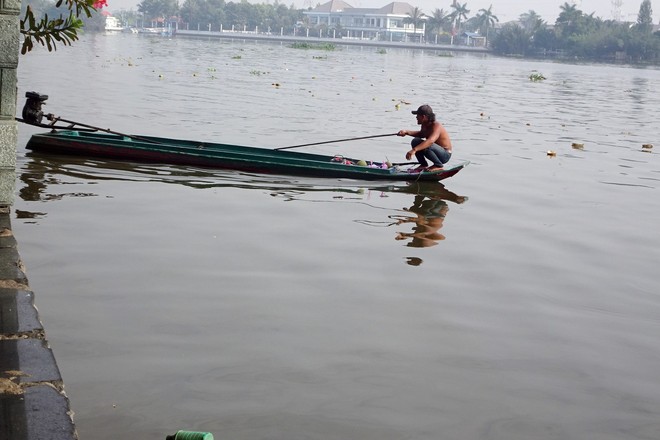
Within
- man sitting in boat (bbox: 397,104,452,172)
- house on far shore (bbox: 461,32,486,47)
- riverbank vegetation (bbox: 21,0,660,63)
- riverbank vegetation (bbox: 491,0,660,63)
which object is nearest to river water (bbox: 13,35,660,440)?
man sitting in boat (bbox: 397,104,452,172)

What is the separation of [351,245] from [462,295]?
5.91 ft

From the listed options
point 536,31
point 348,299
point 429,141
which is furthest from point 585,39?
point 348,299

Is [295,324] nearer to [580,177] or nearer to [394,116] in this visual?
[580,177]

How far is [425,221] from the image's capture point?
10.7 meters

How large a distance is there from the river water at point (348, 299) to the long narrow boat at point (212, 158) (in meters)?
0.14

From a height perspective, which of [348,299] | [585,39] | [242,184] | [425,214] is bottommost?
[348,299]

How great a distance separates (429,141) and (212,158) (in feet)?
9.73

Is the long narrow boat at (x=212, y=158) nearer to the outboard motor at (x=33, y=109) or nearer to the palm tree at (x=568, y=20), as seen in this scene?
the outboard motor at (x=33, y=109)

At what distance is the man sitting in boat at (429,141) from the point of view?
499 inches

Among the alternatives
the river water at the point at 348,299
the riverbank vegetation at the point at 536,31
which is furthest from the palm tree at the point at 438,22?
the river water at the point at 348,299

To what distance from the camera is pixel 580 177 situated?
1474cm

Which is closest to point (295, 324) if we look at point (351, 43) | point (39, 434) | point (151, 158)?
point (39, 434)

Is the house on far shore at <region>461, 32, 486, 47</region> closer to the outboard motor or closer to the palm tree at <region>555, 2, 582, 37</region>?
the palm tree at <region>555, 2, 582, 37</region>

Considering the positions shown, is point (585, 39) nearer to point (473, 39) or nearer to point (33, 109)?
point (473, 39)
